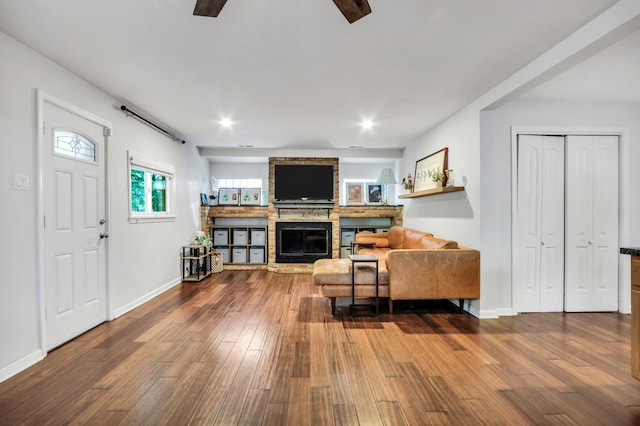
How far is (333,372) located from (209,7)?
7.99ft

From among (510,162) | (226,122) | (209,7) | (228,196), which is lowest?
(228,196)

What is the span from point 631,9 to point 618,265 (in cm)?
301

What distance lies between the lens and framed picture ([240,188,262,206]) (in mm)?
6746

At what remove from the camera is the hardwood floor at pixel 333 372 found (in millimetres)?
1796

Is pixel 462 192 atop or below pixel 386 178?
below

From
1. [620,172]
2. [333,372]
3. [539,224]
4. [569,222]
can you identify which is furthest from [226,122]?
[620,172]

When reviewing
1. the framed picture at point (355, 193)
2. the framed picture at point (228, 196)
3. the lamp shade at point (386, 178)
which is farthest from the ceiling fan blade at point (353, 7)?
the framed picture at point (228, 196)

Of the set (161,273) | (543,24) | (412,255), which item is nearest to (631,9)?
(543,24)

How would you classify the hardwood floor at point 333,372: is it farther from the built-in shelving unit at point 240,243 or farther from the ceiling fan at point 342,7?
the built-in shelving unit at point 240,243

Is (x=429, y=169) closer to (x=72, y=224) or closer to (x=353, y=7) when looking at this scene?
(x=353, y=7)

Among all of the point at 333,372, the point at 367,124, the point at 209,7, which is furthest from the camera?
the point at 367,124

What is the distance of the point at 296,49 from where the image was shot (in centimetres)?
246

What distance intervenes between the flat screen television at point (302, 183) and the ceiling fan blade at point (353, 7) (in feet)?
15.2

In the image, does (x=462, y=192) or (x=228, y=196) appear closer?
(x=462, y=192)
